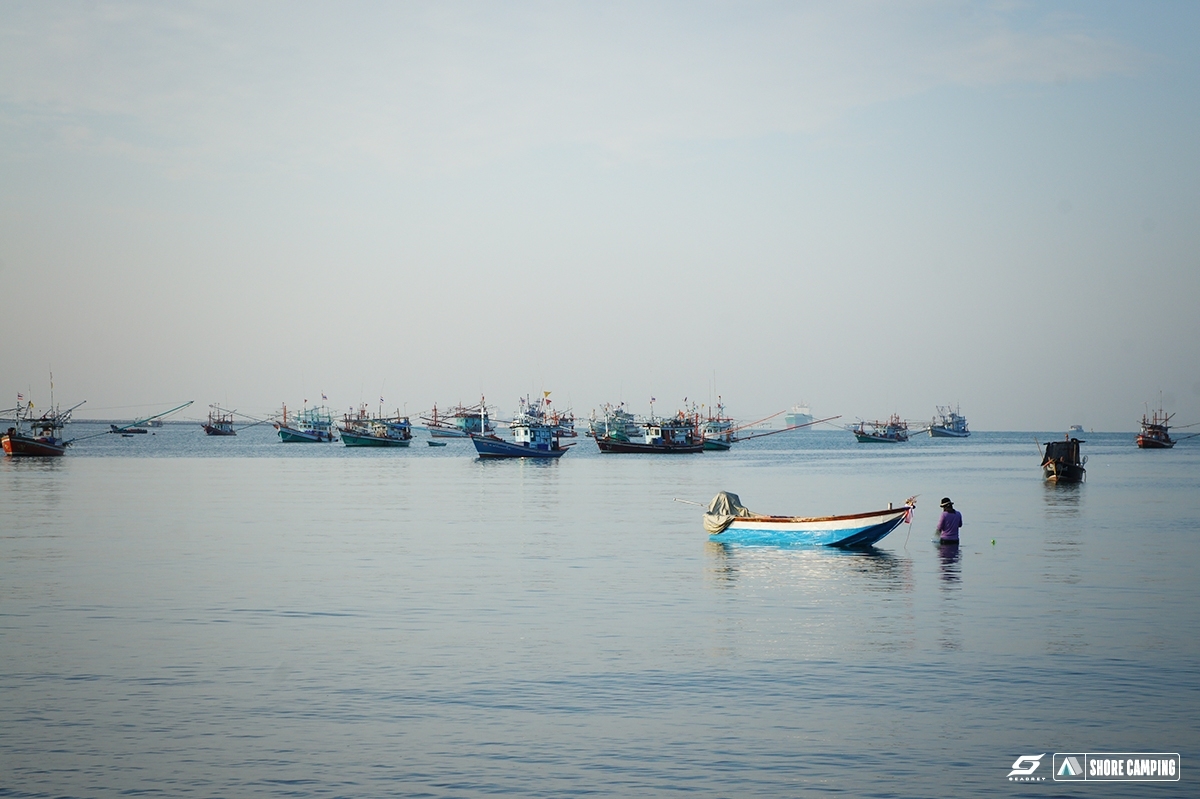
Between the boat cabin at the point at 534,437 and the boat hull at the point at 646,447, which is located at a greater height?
the boat cabin at the point at 534,437

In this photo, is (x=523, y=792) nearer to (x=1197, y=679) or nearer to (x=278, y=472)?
(x=1197, y=679)

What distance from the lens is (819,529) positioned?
39.9 metres

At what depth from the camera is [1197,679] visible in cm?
1891

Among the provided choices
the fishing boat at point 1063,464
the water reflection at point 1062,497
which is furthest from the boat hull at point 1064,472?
the water reflection at point 1062,497

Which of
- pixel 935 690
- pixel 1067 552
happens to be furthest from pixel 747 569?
pixel 935 690

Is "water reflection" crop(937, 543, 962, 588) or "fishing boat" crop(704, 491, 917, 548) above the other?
"fishing boat" crop(704, 491, 917, 548)

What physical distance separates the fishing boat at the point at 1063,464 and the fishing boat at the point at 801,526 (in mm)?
45590

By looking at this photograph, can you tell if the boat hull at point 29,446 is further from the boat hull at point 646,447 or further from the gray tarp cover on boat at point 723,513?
the gray tarp cover on boat at point 723,513

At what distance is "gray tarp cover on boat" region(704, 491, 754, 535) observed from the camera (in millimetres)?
41625

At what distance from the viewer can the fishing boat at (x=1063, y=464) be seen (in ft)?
263

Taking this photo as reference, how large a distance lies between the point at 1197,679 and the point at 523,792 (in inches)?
500

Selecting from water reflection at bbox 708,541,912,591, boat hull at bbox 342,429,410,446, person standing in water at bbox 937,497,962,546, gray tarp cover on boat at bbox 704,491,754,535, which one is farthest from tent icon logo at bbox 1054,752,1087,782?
boat hull at bbox 342,429,410,446

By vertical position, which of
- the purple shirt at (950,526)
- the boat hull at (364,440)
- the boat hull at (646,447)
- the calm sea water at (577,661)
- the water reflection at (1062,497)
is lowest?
the water reflection at (1062,497)

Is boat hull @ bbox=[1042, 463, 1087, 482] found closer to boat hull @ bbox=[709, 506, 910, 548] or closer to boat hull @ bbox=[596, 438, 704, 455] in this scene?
boat hull @ bbox=[709, 506, 910, 548]
